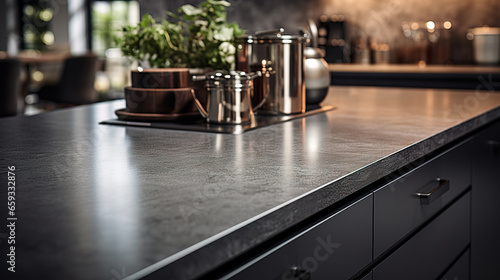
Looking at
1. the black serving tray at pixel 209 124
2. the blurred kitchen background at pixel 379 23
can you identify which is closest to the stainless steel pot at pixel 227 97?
the black serving tray at pixel 209 124

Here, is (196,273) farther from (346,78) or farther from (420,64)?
(420,64)

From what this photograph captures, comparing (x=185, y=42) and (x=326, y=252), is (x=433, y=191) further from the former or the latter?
(x=185, y=42)

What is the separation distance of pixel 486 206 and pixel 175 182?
1.09 meters

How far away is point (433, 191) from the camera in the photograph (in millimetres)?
1134

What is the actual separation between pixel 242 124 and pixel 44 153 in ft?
1.50

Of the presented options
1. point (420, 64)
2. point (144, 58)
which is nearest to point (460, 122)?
point (144, 58)

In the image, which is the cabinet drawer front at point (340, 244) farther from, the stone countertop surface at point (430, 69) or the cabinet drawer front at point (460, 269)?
the stone countertop surface at point (430, 69)

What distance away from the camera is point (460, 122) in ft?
4.54

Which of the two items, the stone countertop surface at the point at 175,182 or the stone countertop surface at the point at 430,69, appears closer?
the stone countertop surface at the point at 175,182

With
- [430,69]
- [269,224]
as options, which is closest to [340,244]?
[269,224]

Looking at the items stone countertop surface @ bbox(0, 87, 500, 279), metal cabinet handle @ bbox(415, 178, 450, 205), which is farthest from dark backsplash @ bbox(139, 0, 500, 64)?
metal cabinet handle @ bbox(415, 178, 450, 205)

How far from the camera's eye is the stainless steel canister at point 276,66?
1.45 metres

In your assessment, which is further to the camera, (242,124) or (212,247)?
(242,124)

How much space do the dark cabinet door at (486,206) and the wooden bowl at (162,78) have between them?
0.76 meters
